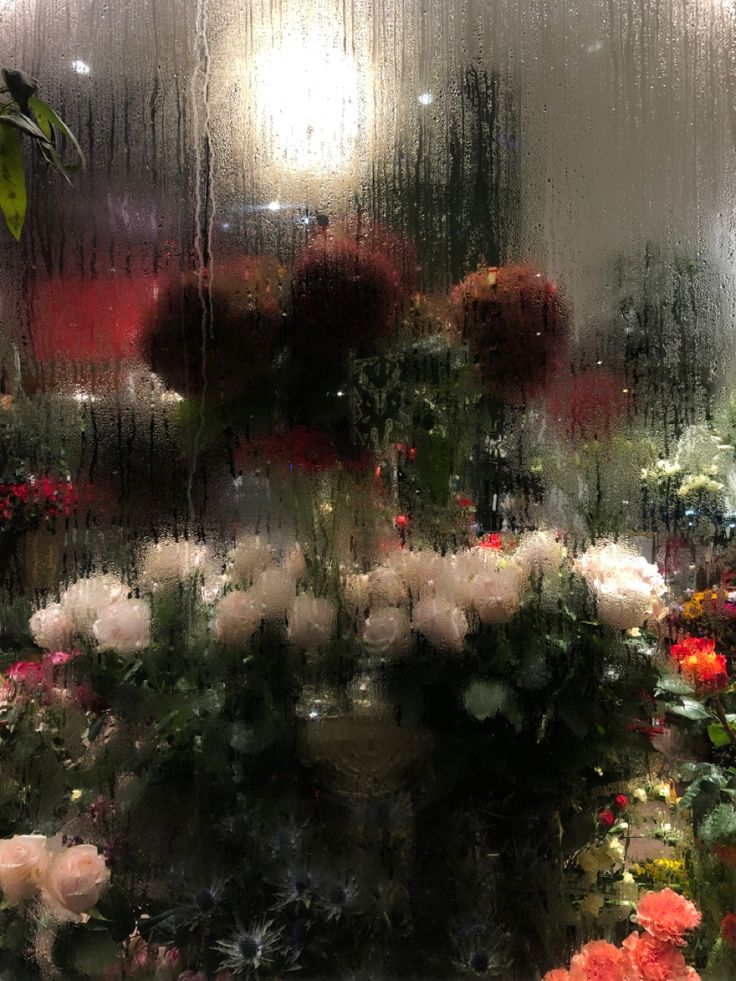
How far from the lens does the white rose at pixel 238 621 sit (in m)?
0.92

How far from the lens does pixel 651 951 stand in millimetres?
868

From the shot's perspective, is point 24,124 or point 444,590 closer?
point 24,124

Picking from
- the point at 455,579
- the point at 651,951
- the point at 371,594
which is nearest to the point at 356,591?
the point at 371,594

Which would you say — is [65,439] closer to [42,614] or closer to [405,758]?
[42,614]

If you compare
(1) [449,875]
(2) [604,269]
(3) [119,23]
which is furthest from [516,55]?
(1) [449,875]

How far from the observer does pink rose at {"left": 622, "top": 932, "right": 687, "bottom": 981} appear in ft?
2.81

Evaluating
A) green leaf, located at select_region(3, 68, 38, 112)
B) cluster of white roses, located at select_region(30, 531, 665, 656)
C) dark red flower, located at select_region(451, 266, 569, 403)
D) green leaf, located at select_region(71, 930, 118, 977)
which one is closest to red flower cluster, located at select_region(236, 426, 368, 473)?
cluster of white roses, located at select_region(30, 531, 665, 656)

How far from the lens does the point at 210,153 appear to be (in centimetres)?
97

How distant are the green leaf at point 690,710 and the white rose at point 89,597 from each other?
0.72 metres

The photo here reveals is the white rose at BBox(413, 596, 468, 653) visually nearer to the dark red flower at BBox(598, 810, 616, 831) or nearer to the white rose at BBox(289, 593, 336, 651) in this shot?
the white rose at BBox(289, 593, 336, 651)

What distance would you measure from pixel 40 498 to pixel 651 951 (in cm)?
95

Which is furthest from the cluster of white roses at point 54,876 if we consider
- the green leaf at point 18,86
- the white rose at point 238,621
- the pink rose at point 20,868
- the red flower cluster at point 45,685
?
the green leaf at point 18,86

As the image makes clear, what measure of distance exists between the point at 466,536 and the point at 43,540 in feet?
1.83

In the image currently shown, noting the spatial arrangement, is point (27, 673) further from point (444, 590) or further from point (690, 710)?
point (690, 710)
